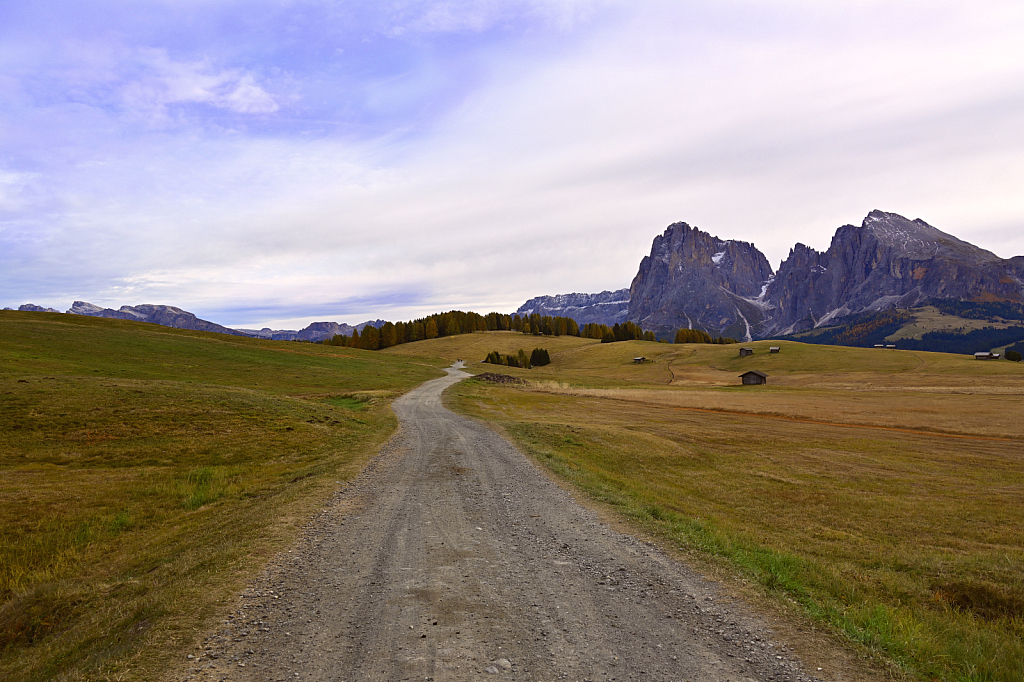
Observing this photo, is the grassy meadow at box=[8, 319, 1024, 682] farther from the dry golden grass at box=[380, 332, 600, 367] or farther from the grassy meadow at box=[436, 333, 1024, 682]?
the dry golden grass at box=[380, 332, 600, 367]

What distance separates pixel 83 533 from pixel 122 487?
4.33m

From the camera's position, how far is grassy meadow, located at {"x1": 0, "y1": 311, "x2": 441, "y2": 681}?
710 cm

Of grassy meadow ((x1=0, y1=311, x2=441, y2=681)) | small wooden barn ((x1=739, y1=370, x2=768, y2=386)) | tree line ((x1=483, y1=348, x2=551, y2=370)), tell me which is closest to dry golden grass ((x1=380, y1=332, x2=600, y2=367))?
tree line ((x1=483, y1=348, x2=551, y2=370))

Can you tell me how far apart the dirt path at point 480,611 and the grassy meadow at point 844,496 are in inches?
67.4

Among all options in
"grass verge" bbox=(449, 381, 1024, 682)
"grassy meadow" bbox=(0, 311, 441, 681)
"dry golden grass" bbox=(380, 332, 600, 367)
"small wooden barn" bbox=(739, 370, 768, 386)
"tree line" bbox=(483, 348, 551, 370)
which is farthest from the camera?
"dry golden grass" bbox=(380, 332, 600, 367)

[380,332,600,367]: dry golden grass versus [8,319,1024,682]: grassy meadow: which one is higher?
[380,332,600,367]: dry golden grass

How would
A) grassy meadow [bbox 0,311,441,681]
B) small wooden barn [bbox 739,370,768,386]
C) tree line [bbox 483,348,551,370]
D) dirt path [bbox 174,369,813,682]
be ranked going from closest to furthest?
dirt path [bbox 174,369,813,682], grassy meadow [bbox 0,311,441,681], small wooden barn [bbox 739,370,768,386], tree line [bbox 483,348,551,370]

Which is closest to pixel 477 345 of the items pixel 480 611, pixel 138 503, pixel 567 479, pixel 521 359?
pixel 521 359

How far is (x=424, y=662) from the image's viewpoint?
6.07 m

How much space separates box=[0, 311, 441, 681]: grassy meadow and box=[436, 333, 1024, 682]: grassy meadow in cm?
903

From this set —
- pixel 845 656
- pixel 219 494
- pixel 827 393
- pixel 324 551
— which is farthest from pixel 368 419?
pixel 827 393

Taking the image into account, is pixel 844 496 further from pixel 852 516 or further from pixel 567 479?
pixel 567 479

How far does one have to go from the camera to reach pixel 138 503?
51.3 ft

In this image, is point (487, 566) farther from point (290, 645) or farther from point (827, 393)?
point (827, 393)
